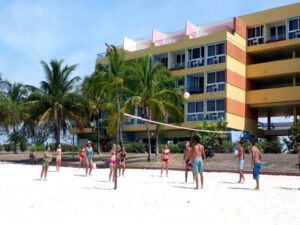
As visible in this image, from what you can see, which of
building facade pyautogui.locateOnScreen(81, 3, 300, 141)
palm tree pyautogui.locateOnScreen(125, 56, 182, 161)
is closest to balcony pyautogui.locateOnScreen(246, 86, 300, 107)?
building facade pyautogui.locateOnScreen(81, 3, 300, 141)

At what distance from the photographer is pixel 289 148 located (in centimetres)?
3400

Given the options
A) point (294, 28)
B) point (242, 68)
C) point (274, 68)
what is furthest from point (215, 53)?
point (294, 28)

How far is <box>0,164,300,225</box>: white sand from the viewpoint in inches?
396

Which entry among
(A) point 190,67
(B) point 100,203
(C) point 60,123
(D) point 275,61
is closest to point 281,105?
(D) point 275,61

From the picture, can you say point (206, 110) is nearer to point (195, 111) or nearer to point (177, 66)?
point (195, 111)

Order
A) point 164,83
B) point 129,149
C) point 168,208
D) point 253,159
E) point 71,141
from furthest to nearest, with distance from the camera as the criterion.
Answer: point 71,141, point 129,149, point 164,83, point 253,159, point 168,208

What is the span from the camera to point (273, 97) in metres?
43.4

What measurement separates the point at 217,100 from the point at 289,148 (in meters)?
10.7

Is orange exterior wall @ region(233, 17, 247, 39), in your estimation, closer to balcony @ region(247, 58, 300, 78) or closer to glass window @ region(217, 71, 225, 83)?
balcony @ region(247, 58, 300, 78)

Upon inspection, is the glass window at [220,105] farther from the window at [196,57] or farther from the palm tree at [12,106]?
the palm tree at [12,106]

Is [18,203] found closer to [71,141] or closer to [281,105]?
[281,105]

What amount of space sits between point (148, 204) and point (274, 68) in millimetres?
33645

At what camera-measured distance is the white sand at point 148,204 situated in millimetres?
10047

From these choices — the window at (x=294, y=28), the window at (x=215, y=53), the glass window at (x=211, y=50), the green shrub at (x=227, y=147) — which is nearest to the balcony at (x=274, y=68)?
the window at (x=294, y=28)
